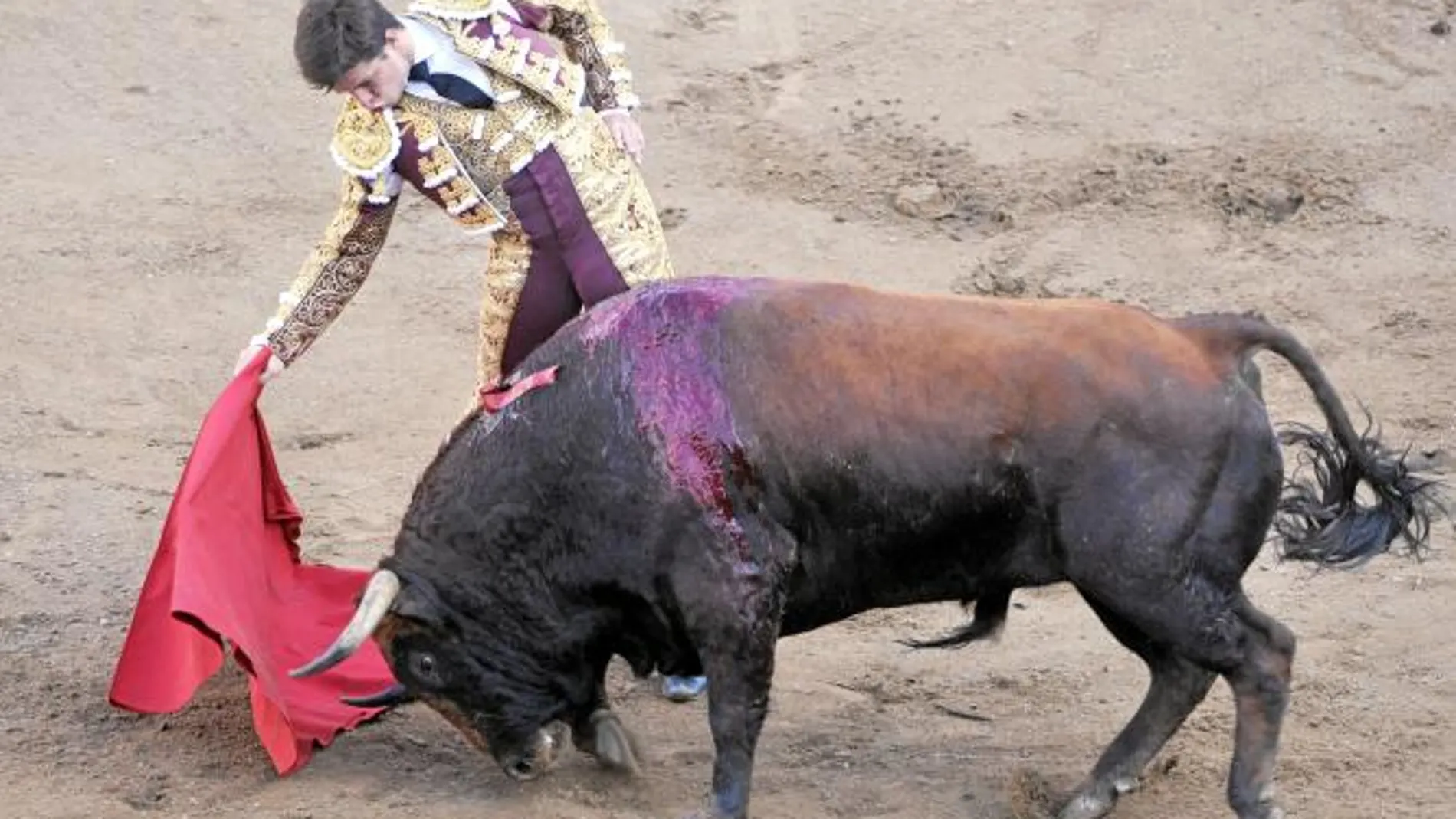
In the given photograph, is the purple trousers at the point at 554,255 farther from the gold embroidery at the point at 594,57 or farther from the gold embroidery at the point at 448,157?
the gold embroidery at the point at 594,57

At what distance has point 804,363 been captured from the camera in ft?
19.3

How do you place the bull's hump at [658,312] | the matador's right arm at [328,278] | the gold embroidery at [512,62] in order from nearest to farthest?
1. the bull's hump at [658,312]
2. the gold embroidery at [512,62]
3. the matador's right arm at [328,278]

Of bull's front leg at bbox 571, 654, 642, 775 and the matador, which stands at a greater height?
the matador

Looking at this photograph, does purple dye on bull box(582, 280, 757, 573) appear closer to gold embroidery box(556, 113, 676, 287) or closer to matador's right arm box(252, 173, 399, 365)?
gold embroidery box(556, 113, 676, 287)

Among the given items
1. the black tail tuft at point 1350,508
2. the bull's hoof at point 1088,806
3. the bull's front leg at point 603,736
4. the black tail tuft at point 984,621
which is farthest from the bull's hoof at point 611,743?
the black tail tuft at point 1350,508

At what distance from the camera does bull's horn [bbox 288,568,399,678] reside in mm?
5836

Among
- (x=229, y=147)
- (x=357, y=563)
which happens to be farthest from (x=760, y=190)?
(x=357, y=563)

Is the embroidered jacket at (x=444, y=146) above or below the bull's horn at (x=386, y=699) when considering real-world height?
above

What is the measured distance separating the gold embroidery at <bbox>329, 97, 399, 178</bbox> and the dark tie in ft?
0.39

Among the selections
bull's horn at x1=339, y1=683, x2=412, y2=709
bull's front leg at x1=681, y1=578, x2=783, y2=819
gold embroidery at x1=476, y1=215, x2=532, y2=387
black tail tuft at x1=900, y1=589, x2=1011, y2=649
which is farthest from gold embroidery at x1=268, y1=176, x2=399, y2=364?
black tail tuft at x1=900, y1=589, x2=1011, y2=649

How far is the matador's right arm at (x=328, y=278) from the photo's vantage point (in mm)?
6527

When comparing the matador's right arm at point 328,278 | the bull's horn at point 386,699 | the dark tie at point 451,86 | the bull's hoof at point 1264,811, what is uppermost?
the dark tie at point 451,86

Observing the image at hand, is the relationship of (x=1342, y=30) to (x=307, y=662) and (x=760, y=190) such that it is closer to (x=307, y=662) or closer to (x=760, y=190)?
(x=760, y=190)

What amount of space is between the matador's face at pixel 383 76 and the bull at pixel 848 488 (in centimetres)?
72
